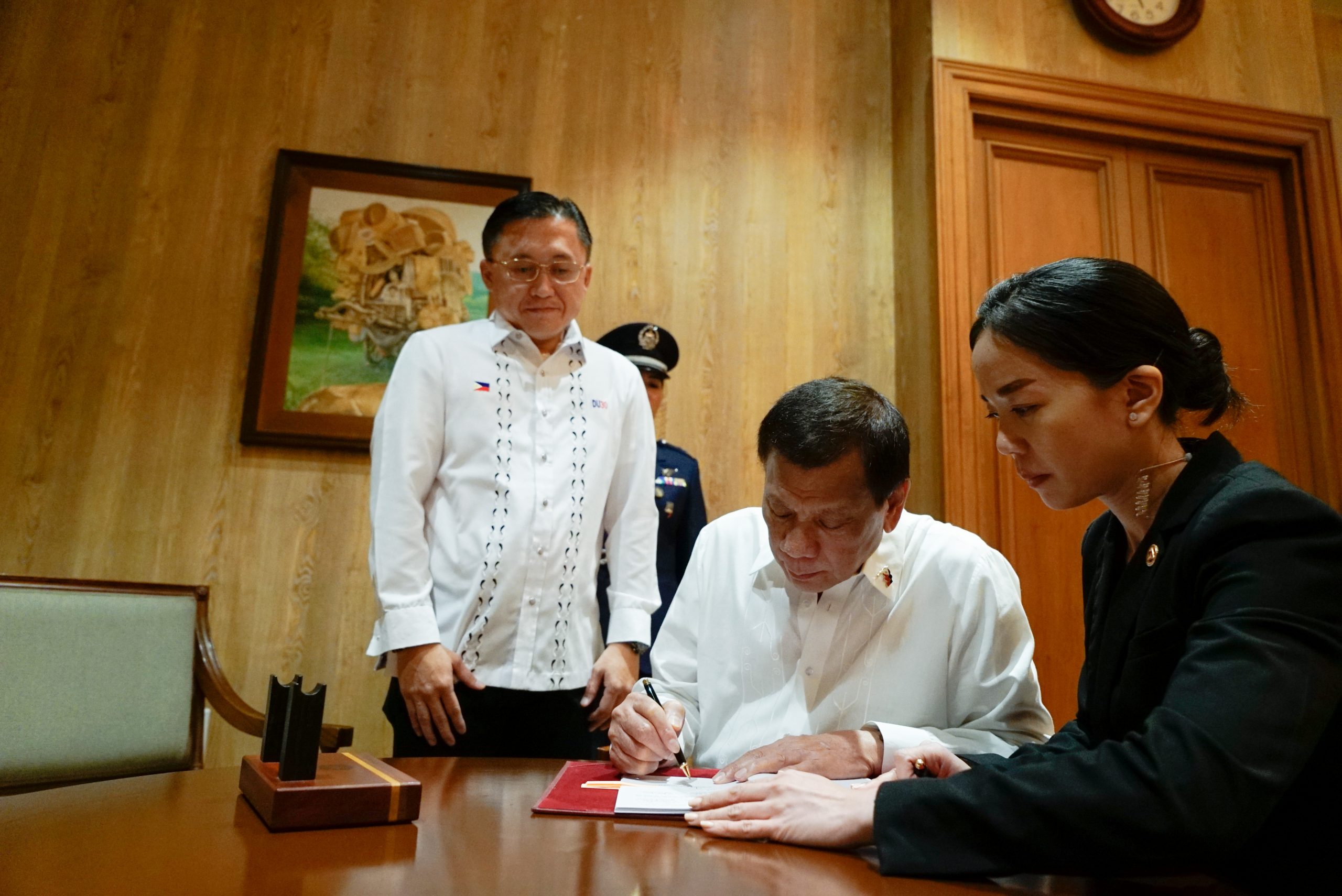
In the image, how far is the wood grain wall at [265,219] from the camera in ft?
9.89

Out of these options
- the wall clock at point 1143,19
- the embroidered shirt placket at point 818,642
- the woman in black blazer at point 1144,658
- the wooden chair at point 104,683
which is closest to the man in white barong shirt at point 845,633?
the embroidered shirt placket at point 818,642

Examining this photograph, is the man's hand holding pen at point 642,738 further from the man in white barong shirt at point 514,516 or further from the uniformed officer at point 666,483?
the uniformed officer at point 666,483

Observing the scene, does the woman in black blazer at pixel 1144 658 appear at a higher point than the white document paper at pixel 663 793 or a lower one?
higher

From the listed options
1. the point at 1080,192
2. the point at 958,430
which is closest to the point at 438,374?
the point at 958,430

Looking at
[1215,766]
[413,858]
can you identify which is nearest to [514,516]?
[413,858]

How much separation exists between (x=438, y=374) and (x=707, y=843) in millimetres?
1342

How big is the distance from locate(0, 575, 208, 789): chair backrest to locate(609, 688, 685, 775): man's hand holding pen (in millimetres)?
1200

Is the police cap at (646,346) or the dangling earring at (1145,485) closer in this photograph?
the dangling earring at (1145,485)

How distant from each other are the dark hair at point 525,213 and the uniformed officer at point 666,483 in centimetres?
85

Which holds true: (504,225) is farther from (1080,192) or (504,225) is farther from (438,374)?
(1080,192)

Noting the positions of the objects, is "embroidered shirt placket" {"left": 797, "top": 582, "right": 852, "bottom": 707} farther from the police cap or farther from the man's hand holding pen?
the police cap

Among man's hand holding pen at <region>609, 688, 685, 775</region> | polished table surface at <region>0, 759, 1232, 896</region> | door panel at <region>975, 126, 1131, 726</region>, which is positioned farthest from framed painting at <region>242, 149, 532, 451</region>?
polished table surface at <region>0, 759, 1232, 896</region>

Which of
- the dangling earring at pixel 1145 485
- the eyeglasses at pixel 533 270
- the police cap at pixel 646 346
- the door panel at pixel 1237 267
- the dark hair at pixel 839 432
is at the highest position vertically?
the door panel at pixel 1237 267

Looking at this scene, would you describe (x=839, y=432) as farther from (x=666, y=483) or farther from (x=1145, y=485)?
(x=666, y=483)
